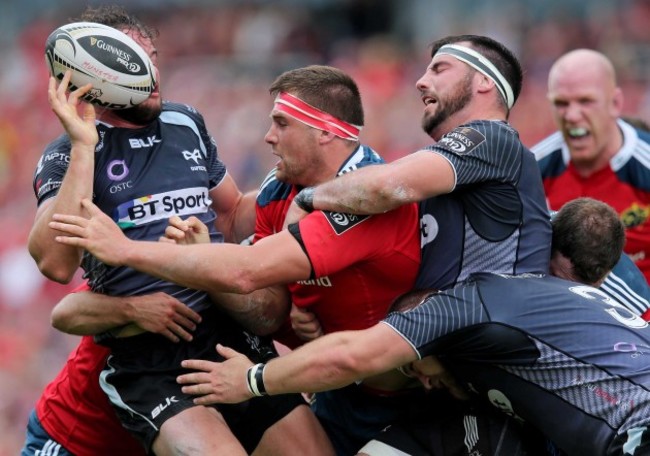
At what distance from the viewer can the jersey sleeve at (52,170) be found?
264 inches

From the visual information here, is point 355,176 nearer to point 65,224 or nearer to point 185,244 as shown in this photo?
point 185,244

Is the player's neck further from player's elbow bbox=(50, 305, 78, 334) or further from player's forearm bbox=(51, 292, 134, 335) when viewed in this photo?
player's elbow bbox=(50, 305, 78, 334)

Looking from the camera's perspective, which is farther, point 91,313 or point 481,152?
point 91,313

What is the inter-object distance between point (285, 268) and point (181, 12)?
19.7 metres

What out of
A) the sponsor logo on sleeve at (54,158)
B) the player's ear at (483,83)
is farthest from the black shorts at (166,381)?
the player's ear at (483,83)

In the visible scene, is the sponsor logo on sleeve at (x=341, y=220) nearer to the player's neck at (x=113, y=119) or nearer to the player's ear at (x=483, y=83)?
the player's ear at (x=483, y=83)

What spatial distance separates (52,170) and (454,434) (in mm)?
2574

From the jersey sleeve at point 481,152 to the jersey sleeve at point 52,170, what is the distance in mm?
1954

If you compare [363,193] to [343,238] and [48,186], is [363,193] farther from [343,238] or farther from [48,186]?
[48,186]

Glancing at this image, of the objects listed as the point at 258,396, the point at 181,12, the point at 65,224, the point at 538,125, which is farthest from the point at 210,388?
the point at 181,12

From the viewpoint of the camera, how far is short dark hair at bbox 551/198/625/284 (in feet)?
21.9

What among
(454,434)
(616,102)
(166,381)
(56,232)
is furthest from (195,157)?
(616,102)

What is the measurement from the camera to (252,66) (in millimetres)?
20766

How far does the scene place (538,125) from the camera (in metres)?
15.4
